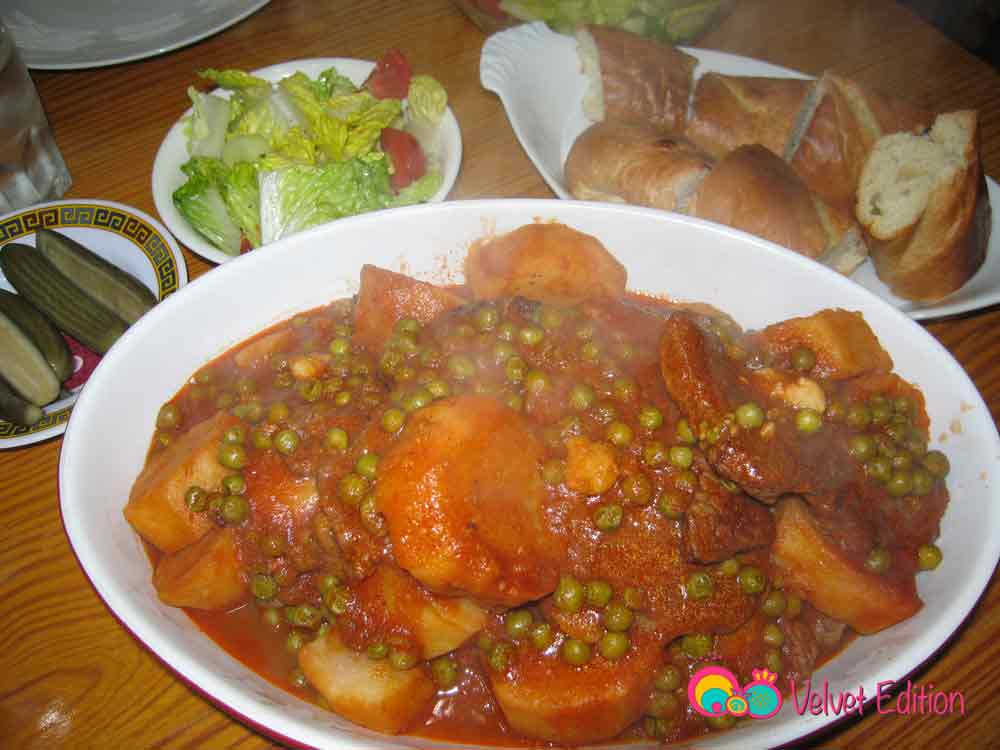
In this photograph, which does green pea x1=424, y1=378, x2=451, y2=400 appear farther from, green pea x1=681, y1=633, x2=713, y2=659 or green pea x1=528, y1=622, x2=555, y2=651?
green pea x1=681, y1=633, x2=713, y2=659

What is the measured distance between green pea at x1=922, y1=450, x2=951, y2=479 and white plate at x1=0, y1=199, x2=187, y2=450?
324 cm

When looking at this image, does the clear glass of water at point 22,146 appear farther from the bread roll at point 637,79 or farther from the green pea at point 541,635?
Result: the green pea at point 541,635

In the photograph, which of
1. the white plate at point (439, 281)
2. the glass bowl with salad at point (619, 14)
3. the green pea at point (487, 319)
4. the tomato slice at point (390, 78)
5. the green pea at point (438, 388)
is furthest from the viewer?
the glass bowl with salad at point (619, 14)

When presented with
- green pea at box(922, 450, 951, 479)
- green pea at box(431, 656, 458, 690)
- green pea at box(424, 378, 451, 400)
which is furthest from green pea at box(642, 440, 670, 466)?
green pea at box(922, 450, 951, 479)

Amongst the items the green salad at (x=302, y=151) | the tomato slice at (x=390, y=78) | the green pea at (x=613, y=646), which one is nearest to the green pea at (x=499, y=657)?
the green pea at (x=613, y=646)

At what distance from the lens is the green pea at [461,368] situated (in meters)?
2.56

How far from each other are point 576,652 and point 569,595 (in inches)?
6.7

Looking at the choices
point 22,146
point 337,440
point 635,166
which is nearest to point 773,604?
point 337,440

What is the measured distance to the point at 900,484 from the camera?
252cm

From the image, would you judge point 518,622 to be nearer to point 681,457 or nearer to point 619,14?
point 681,457

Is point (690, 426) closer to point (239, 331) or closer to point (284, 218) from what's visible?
point (239, 331)

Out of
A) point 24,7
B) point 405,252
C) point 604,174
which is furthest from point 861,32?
point 24,7

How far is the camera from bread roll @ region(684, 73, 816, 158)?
401 centimetres

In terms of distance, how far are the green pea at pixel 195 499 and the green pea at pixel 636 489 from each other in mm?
1391
